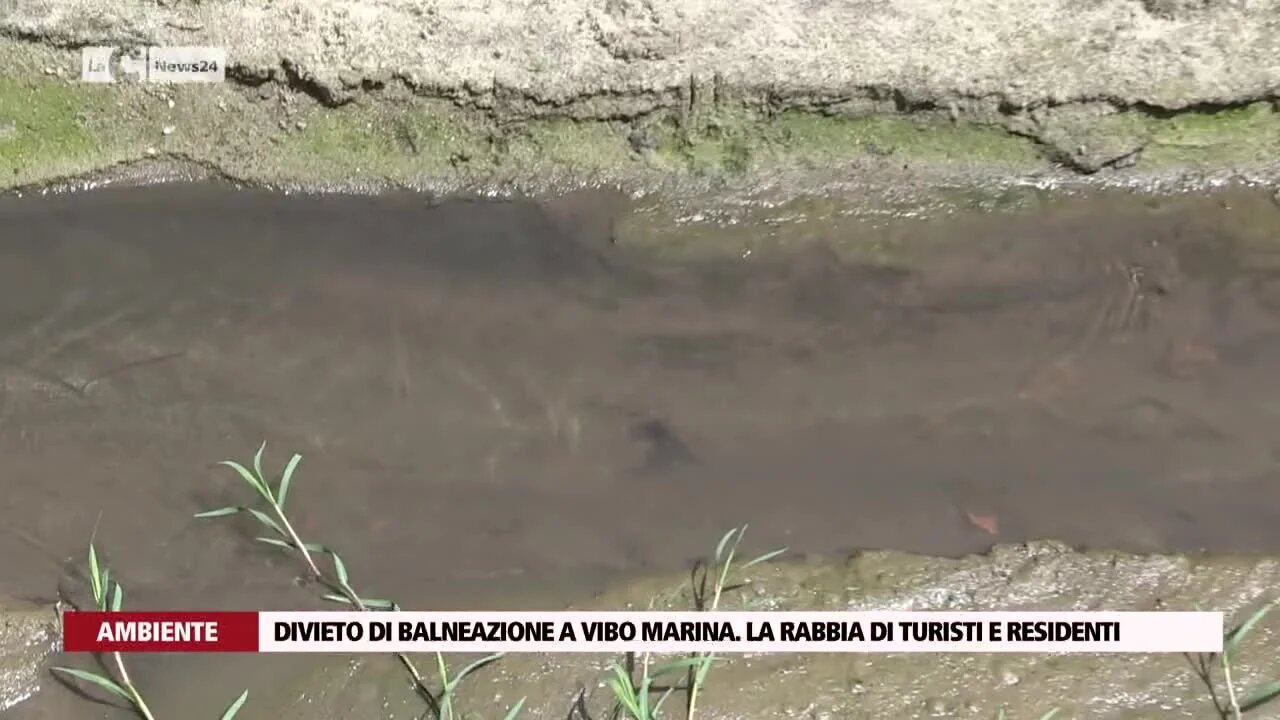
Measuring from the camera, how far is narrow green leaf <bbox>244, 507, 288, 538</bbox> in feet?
6.94

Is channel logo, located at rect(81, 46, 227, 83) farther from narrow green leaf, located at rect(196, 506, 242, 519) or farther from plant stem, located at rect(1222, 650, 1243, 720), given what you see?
plant stem, located at rect(1222, 650, 1243, 720)

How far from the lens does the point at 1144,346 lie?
217 cm

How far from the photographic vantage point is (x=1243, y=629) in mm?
1851

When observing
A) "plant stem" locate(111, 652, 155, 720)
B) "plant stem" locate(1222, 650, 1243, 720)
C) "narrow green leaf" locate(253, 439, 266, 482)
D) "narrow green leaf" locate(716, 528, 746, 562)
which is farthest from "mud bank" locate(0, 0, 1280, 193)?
"plant stem" locate(111, 652, 155, 720)

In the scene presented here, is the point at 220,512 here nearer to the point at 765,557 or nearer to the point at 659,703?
the point at 659,703

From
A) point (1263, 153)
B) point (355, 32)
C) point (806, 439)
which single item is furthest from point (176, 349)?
point (1263, 153)

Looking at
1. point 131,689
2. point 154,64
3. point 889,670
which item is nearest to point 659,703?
point 889,670

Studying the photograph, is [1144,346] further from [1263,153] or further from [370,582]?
[370,582]

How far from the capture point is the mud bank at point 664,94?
219 cm

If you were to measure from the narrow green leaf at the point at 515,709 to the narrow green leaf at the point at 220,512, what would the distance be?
0.67 metres

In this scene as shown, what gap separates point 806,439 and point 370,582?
943mm
